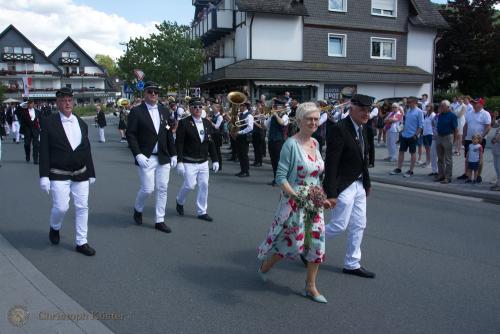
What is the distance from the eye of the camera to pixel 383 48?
3072cm

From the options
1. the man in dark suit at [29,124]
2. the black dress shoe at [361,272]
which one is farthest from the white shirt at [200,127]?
the man in dark suit at [29,124]

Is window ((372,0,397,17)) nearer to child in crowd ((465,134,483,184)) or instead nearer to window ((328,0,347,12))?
window ((328,0,347,12))

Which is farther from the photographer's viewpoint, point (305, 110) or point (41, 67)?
point (41, 67)

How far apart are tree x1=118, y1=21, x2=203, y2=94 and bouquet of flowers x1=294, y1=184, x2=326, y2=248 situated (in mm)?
28383

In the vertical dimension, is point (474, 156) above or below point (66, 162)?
below

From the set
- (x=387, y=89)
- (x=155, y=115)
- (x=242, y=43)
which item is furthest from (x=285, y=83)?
(x=155, y=115)

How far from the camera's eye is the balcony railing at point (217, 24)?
2950cm

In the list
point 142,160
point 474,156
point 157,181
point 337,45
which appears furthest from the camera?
point 337,45

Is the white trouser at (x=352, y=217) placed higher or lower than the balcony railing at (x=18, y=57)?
lower

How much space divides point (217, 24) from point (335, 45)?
7492 millimetres

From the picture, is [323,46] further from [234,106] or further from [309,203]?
[309,203]

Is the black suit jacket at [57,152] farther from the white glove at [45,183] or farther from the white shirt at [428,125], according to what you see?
the white shirt at [428,125]

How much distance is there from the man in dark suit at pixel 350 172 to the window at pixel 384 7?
27646mm

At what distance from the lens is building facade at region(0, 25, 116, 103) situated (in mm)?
75688
